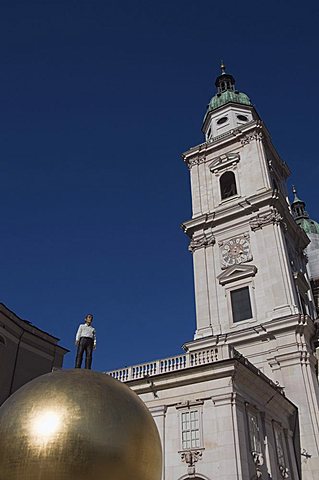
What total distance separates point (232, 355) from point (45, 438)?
15.6 m

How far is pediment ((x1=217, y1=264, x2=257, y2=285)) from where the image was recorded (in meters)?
32.4

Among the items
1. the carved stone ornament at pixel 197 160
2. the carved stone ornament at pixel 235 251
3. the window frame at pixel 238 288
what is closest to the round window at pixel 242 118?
the carved stone ornament at pixel 197 160

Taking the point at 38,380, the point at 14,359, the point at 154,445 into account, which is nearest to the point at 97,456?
the point at 154,445

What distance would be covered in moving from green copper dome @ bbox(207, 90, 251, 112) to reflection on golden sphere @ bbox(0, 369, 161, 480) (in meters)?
44.6

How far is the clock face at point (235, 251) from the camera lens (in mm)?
33781

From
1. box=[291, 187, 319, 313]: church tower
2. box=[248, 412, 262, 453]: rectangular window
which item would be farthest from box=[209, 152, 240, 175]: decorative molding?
box=[248, 412, 262, 453]: rectangular window

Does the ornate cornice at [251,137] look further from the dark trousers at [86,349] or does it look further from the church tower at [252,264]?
the dark trousers at [86,349]

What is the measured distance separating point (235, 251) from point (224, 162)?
32.1 ft

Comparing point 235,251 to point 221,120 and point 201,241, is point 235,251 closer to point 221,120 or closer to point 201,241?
point 201,241

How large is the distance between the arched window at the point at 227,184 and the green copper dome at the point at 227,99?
36.1ft

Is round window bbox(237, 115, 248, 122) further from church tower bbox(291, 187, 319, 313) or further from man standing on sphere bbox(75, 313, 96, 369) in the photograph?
man standing on sphere bbox(75, 313, 96, 369)

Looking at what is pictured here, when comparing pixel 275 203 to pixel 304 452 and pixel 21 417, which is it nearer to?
pixel 304 452

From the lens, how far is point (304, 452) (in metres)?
24.0

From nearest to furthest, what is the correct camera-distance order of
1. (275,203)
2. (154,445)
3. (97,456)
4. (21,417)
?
(97,456) → (21,417) → (154,445) → (275,203)
